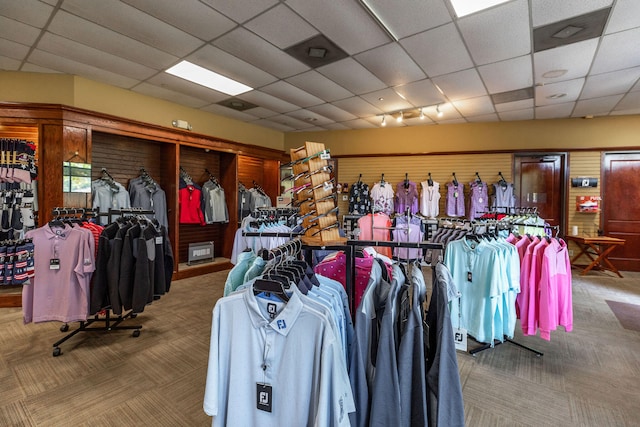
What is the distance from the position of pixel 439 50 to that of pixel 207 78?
10.9 feet

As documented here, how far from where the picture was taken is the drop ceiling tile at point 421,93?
5053 mm

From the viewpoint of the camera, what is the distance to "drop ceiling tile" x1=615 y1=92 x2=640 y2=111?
5.44 m

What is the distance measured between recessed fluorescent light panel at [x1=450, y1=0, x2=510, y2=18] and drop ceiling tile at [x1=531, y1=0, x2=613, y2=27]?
0.37 metres

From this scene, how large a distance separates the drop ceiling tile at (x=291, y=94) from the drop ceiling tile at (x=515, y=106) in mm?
3460

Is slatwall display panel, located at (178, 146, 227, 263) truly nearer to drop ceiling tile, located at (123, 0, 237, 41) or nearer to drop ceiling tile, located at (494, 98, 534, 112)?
drop ceiling tile, located at (123, 0, 237, 41)

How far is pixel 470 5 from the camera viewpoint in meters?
3.02

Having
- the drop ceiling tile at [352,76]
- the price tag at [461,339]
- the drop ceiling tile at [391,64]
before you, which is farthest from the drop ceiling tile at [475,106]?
the price tag at [461,339]

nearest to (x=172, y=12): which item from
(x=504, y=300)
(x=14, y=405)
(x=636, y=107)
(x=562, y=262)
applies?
(x=14, y=405)

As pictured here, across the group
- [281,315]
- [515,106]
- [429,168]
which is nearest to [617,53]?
[515,106]

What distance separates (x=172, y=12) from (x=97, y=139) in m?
3.37

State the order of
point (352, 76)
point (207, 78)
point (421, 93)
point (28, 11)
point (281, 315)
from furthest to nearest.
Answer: point (421, 93) → point (207, 78) → point (352, 76) → point (28, 11) → point (281, 315)

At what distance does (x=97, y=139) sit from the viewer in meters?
5.43

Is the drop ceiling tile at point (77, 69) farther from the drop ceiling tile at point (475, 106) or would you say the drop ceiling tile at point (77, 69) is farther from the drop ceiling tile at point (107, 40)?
the drop ceiling tile at point (475, 106)

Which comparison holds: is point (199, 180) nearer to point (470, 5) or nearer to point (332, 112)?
point (332, 112)
